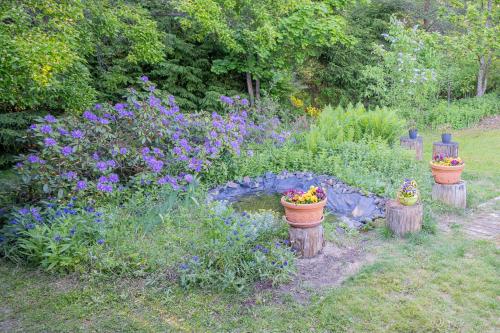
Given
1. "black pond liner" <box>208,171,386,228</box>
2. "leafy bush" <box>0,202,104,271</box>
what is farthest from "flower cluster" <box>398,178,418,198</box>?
"leafy bush" <box>0,202,104,271</box>

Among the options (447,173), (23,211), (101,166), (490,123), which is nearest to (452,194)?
(447,173)

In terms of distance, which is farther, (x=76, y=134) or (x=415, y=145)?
(x=415, y=145)

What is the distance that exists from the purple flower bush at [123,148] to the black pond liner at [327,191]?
0.45 meters

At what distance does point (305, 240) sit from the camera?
359cm

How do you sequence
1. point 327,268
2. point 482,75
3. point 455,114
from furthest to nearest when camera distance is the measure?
point 482,75 → point 455,114 → point 327,268

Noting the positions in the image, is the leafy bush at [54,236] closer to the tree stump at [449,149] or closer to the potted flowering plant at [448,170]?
the potted flowering plant at [448,170]

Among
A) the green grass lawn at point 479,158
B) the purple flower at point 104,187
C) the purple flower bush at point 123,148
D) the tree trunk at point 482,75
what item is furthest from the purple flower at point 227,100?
the tree trunk at point 482,75

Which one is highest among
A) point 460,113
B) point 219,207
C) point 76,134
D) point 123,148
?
point 76,134

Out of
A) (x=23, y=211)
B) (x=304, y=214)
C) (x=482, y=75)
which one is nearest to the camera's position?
(x=304, y=214)

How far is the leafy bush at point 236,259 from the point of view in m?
3.17

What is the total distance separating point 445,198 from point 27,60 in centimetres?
440

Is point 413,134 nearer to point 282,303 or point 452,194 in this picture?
point 452,194

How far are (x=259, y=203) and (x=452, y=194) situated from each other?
2164mm

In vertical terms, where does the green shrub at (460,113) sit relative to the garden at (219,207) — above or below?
below
